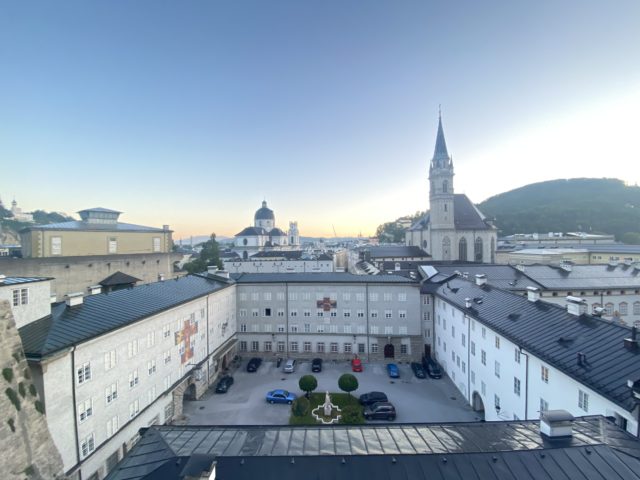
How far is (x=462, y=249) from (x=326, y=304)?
47.0 meters

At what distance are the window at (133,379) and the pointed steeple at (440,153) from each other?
6931cm

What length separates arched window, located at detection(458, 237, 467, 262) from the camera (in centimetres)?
7062

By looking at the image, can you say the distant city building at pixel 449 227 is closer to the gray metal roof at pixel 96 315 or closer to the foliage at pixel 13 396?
the gray metal roof at pixel 96 315

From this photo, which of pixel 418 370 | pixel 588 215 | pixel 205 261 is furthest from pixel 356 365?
pixel 588 215

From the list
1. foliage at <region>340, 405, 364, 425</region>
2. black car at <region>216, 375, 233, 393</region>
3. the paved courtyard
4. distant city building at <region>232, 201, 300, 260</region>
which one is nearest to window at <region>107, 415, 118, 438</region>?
the paved courtyard

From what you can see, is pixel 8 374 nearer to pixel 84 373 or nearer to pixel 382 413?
pixel 84 373

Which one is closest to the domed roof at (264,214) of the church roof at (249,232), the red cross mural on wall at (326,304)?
the church roof at (249,232)

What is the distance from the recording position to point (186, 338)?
82.4 ft

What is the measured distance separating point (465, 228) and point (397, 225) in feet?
304

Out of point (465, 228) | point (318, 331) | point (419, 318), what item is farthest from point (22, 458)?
point (465, 228)

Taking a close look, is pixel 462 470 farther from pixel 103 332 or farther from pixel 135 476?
pixel 103 332

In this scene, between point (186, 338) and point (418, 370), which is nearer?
point (186, 338)

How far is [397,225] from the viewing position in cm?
16262

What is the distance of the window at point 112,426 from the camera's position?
53.7 feet
